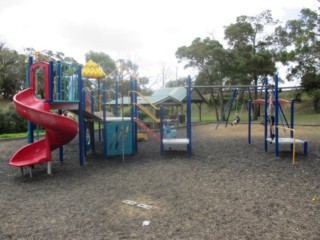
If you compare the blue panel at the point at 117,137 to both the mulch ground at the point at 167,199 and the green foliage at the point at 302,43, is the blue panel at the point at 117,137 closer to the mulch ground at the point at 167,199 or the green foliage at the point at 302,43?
the mulch ground at the point at 167,199

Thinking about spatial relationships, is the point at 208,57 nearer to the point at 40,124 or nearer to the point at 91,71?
the point at 91,71

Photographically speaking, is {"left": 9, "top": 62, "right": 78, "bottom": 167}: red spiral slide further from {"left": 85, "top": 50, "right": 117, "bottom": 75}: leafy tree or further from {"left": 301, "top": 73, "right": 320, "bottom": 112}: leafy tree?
{"left": 85, "top": 50, "right": 117, "bottom": 75}: leafy tree

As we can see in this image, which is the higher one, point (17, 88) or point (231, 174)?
point (17, 88)

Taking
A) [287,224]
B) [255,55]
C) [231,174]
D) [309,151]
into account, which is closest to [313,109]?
[255,55]

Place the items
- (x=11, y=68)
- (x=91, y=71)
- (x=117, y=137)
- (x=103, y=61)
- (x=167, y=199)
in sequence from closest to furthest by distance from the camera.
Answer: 1. (x=167, y=199)
2. (x=117, y=137)
3. (x=91, y=71)
4. (x=11, y=68)
5. (x=103, y=61)

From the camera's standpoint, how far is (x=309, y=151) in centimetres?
859

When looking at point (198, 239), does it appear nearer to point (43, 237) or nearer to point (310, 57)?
point (43, 237)

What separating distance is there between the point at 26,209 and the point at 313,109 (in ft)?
108

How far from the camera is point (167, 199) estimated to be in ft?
14.6

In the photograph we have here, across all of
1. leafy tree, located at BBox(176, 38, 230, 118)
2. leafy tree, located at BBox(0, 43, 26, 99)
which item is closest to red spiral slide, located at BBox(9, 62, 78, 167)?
leafy tree, located at BBox(176, 38, 230, 118)

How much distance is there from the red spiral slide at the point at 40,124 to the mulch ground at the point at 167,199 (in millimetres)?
410

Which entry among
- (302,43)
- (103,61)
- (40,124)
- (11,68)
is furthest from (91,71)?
(103,61)

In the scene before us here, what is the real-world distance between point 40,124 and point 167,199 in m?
3.18

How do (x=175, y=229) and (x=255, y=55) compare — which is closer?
(x=175, y=229)
